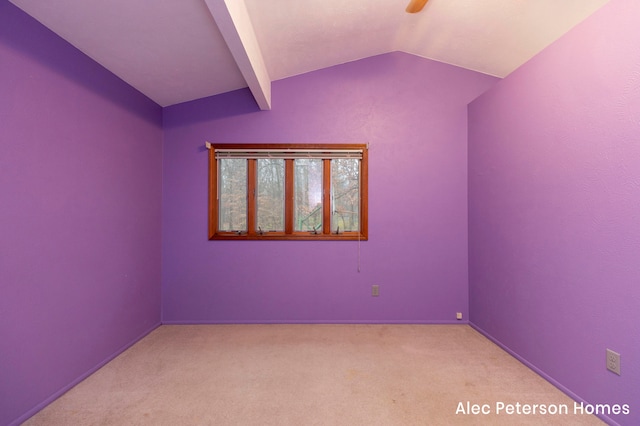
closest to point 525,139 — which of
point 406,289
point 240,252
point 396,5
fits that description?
point 396,5

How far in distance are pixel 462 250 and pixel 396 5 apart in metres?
2.50

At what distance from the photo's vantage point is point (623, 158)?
1.57m

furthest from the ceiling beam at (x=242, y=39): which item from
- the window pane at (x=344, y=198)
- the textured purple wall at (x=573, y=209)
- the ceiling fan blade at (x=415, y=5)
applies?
the textured purple wall at (x=573, y=209)

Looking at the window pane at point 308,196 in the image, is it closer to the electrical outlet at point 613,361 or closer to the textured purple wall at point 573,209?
the textured purple wall at point 573,209

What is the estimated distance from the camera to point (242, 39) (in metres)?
1.95

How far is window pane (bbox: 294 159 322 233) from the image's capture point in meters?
3.20

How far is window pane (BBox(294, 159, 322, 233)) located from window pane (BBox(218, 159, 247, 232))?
0.61 m

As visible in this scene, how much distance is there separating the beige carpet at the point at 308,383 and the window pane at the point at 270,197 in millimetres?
1188

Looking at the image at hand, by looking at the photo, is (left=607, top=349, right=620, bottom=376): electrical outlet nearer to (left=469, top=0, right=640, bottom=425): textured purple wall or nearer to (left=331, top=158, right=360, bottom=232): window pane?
(left=469, top=0, right=640, bottom=425): textured purple wall

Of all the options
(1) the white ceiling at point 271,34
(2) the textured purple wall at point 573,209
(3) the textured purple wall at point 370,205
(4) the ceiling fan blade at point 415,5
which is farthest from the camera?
(3) the textured purple wall at point 370,205

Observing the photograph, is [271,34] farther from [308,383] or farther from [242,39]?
[308,383]

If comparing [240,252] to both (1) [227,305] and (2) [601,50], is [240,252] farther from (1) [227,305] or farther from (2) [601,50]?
(2) [601,50]

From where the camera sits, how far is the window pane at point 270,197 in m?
3.19

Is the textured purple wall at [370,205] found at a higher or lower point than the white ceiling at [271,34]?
lower
